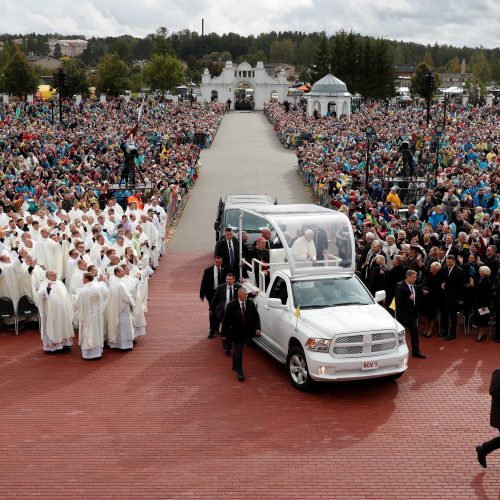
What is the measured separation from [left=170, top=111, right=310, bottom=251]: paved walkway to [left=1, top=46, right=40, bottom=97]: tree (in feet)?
96.7

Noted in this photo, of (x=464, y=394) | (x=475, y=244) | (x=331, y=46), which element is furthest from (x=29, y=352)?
(x=331, y=46)

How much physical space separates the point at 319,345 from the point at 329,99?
55.2 meters

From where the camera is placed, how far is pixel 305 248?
1302cm

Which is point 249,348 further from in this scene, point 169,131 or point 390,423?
point 169,131

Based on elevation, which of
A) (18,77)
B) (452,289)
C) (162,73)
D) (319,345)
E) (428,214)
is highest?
(162,73)

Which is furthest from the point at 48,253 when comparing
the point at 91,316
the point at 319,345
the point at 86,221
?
the point at 319,345

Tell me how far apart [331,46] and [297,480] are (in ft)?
298

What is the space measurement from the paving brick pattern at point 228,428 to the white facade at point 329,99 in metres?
52.2

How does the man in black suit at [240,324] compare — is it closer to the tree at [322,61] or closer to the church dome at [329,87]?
the church dome at [329,87]

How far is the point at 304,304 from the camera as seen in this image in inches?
476

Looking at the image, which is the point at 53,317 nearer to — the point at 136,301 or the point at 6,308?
the point at 136,301

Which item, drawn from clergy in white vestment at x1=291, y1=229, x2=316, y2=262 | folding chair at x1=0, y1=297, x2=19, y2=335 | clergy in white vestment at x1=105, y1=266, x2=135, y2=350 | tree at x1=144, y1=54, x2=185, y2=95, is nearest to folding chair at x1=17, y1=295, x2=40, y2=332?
folding chair at x1=0, y1=297, x2=19, y2=335

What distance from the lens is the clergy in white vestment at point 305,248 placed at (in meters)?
12.9

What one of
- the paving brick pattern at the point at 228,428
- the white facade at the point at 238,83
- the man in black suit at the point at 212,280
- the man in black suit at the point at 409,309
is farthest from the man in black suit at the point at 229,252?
the white facade at the point at 238,83
